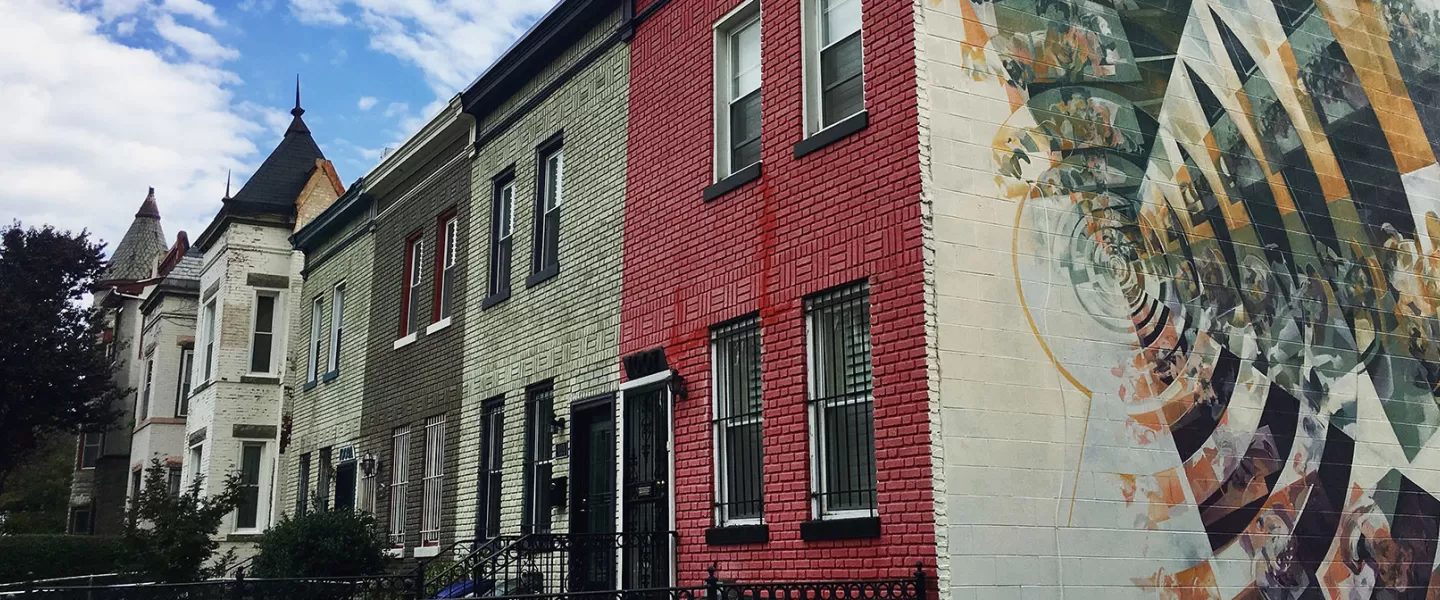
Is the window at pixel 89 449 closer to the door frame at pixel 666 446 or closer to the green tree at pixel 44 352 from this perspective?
the green tree at pixel 44 352

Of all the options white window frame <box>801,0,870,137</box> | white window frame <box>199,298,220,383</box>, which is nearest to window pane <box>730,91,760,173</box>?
white window frame <box>801,0,870,137</box>

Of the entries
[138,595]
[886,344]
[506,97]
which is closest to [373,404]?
[506,97]

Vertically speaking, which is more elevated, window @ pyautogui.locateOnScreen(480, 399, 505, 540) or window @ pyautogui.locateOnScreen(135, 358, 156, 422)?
window @ pyautogui.locateOnScreen(135, 358, 156, 422)

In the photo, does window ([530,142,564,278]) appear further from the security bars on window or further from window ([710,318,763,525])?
the security bars on window

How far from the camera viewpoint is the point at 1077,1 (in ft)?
35.9

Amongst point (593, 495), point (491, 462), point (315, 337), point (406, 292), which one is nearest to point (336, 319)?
point (315, 337)

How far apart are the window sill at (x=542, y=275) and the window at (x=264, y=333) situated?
41.2 ft

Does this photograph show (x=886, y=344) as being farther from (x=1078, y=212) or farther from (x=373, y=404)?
(x=373, y=404)

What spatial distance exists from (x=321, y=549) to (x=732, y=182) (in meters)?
8.66

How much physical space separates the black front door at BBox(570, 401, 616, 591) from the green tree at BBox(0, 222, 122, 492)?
30.3 meters

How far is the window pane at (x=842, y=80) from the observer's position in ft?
35.5

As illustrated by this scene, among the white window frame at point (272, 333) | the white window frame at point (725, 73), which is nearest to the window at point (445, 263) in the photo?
the white window frame at point (725, 73)

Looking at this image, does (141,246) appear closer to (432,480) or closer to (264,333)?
(264,333)

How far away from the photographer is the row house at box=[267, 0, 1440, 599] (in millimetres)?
9641
